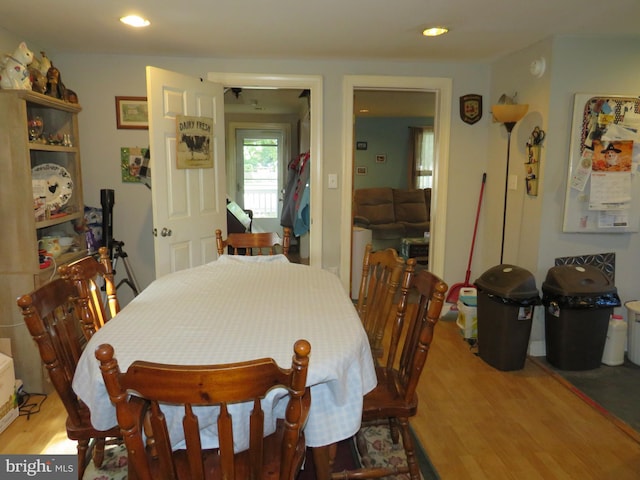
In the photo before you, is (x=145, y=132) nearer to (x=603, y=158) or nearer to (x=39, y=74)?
(x=39, y=74)

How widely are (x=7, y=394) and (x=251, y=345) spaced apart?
171 cm

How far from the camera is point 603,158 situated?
296cm

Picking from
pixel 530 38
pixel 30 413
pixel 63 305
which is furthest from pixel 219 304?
pixel 530 38

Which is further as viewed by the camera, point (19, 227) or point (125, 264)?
point (125, 264)

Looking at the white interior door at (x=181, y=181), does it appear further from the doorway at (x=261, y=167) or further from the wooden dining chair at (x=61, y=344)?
the doorway at (x=261, y=167)

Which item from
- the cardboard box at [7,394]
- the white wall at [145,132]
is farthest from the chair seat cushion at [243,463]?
the white wall at [145,132]

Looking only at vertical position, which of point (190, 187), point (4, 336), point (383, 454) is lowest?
point (383, 454)

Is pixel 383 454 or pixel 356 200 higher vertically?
pixel 356 200

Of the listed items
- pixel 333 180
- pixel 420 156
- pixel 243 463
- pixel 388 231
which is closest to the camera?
pixel 243 463

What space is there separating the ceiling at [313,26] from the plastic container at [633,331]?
174 cm

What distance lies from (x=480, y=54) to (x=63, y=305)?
3136 mm

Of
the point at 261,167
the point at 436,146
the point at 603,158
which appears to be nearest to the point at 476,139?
the point at 436,146

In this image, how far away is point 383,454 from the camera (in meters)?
2.11

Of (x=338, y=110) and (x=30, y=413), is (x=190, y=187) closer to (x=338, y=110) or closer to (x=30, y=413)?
(x=338, y=110)
